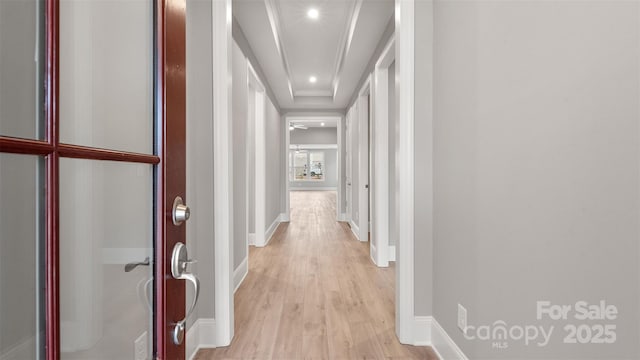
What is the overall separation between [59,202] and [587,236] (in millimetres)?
1251

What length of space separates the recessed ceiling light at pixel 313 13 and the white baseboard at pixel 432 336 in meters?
2.85

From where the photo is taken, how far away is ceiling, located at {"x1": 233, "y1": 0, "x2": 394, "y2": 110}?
2771mm

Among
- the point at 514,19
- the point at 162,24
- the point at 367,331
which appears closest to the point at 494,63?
the point at 514,19

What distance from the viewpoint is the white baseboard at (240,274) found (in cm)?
279

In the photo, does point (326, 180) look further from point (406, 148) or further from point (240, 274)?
point (406, 148)

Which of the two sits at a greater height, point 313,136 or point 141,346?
point 313,136

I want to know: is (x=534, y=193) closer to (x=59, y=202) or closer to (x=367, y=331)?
(x=59, y=202)

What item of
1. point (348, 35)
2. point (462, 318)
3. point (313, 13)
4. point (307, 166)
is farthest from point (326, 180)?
point (462, 318)

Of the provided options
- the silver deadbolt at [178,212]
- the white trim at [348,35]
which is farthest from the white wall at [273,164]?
the silver deadbolt at [178,212]

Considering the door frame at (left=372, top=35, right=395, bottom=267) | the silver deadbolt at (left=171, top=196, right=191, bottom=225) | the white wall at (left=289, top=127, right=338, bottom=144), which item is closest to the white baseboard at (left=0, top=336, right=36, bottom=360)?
the silver deadbolt at (left=171, top=196, right=191, bottom=225)

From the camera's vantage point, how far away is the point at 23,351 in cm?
49

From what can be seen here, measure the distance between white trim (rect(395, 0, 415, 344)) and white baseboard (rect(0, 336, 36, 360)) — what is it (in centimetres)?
167

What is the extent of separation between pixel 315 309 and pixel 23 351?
6.91ft

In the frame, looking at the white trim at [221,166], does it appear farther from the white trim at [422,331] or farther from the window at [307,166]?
the window at [307,166]
